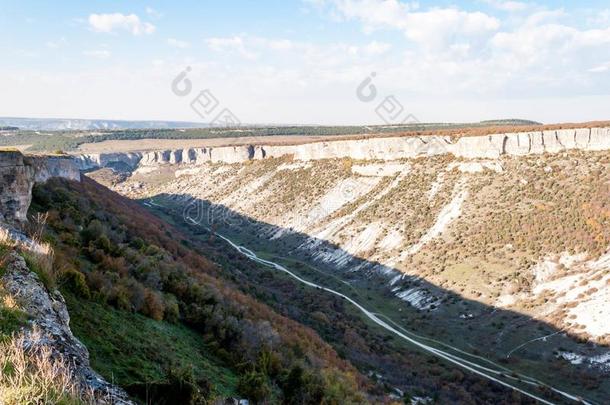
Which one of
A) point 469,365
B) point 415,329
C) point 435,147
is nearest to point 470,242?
point 415,329

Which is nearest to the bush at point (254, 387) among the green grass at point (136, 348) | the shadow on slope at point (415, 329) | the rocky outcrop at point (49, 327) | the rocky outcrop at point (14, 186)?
the green grass at point (136, 348)

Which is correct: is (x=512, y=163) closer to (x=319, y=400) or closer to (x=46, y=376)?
(x=319, y=400)

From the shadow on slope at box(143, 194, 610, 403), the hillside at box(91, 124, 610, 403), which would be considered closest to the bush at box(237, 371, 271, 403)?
the shadow on slope at box(143, 194, 610, 403)

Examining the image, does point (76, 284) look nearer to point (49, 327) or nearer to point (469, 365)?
point (49, 327)

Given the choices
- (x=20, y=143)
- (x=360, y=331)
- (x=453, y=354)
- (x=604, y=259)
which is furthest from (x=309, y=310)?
(x=20, y=143)

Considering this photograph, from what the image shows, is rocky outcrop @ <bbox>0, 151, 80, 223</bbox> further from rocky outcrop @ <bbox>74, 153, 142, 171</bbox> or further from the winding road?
rocky outcrop @ <bbox>74, 153, 142, 171</bbox>

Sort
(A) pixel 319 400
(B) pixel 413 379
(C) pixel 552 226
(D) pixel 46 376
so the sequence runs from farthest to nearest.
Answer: (C) pixel 552 226
(B) pixel 413 379
(A) pixel 319 400
(D) pixel 46 376

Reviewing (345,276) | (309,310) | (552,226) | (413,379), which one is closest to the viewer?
(413,379)
